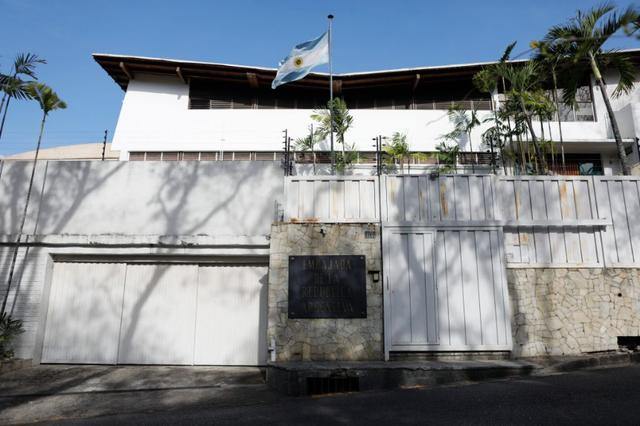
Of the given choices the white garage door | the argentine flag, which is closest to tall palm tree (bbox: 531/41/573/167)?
the argentine flag

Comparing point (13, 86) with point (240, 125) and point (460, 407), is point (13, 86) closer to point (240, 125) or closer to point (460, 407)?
point (240, 125)

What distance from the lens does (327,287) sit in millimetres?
8570

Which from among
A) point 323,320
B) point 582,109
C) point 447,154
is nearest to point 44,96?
point 323,320

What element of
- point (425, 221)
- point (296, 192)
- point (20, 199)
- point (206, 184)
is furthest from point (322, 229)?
point (20, 199)

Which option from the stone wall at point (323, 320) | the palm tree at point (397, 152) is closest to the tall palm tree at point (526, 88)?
the palm tree at point (397, 152)

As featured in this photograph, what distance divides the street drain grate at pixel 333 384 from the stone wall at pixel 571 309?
3.19 meters

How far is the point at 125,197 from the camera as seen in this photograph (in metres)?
10.5

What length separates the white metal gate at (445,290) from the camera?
827 centimetres

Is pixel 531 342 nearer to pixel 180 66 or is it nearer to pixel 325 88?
pixel 325 88

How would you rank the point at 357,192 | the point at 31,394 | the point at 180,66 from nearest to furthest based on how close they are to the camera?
1. the point at 31,394
2. the point at 357,192
3. the point at 180,66

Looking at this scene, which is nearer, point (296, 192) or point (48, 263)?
point (296, 192)

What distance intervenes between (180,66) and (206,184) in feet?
30.5

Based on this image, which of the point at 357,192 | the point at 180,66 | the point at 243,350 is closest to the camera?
the point at 357,192

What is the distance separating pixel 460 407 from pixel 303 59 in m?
9.55
